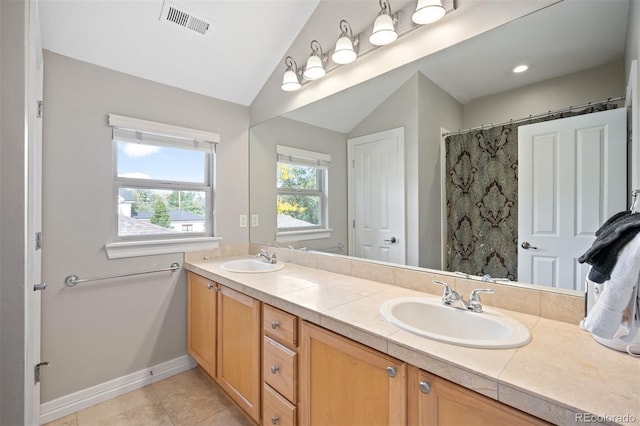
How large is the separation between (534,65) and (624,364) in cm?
107

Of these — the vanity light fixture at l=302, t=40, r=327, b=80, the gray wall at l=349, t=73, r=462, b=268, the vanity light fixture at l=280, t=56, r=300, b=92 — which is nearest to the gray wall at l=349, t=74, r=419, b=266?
the gray wall at l=349, t=73, r=462, b=268

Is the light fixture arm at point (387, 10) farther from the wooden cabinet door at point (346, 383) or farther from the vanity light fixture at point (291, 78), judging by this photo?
the wooden cabinet door at point (346, 383)

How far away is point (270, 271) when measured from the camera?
1.97m

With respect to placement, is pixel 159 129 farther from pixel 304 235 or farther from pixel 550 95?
pixel 550 95

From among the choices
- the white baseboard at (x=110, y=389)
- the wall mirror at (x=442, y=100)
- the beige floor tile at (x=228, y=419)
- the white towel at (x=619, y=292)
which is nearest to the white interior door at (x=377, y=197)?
the wall mirror at (x=442, y=100)

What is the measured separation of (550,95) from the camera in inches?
44.0

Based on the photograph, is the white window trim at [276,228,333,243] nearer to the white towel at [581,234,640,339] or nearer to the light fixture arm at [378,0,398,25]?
the light fixture arm at [378,0,398,25]

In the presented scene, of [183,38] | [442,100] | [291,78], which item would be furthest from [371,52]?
[183,38]

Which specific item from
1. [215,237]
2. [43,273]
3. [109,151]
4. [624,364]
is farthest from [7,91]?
[624,364]

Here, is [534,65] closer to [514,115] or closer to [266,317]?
[514,115]

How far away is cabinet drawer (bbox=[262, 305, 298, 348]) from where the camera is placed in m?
1.32

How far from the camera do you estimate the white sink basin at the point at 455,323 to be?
2.95ft

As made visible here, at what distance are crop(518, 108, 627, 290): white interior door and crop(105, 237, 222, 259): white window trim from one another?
217 cm

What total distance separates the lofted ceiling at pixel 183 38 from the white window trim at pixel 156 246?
1212mm
